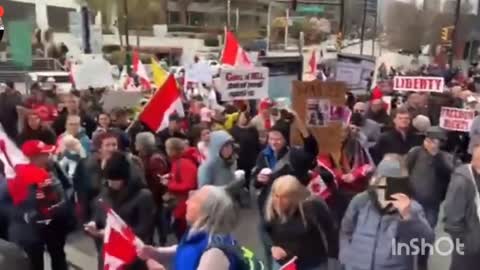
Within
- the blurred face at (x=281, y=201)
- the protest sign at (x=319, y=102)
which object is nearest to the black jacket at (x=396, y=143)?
the protest sign at (x=319, y=102)

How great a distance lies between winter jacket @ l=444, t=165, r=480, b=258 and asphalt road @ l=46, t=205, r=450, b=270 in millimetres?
1571

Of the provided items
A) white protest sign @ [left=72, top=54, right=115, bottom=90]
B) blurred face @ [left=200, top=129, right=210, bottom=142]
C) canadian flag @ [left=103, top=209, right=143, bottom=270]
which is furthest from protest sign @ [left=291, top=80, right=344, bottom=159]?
white protest sign @ [left=72, top=54, right=115, bottom=90]

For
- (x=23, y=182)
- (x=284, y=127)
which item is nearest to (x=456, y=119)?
(x=284, y=127)

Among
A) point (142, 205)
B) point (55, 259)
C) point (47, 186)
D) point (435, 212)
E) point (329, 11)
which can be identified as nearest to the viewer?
point (142, 205)

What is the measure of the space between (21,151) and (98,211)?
3.55 ft

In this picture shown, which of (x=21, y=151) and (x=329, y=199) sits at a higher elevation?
(x=21, y=151)

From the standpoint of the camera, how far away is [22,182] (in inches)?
242

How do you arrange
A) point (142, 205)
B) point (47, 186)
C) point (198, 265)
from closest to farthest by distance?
1. point (198, 265)
2. point (142, 205)
3. point (47, 186)

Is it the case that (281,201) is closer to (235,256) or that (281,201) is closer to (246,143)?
(235,256)

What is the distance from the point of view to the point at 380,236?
5.14m

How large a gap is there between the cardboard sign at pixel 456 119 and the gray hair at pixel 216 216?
7.04 m

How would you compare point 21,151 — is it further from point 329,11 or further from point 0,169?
point 329,11

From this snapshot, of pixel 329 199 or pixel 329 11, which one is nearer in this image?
pixel 329 199

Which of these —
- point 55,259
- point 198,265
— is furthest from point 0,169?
point 198,265
